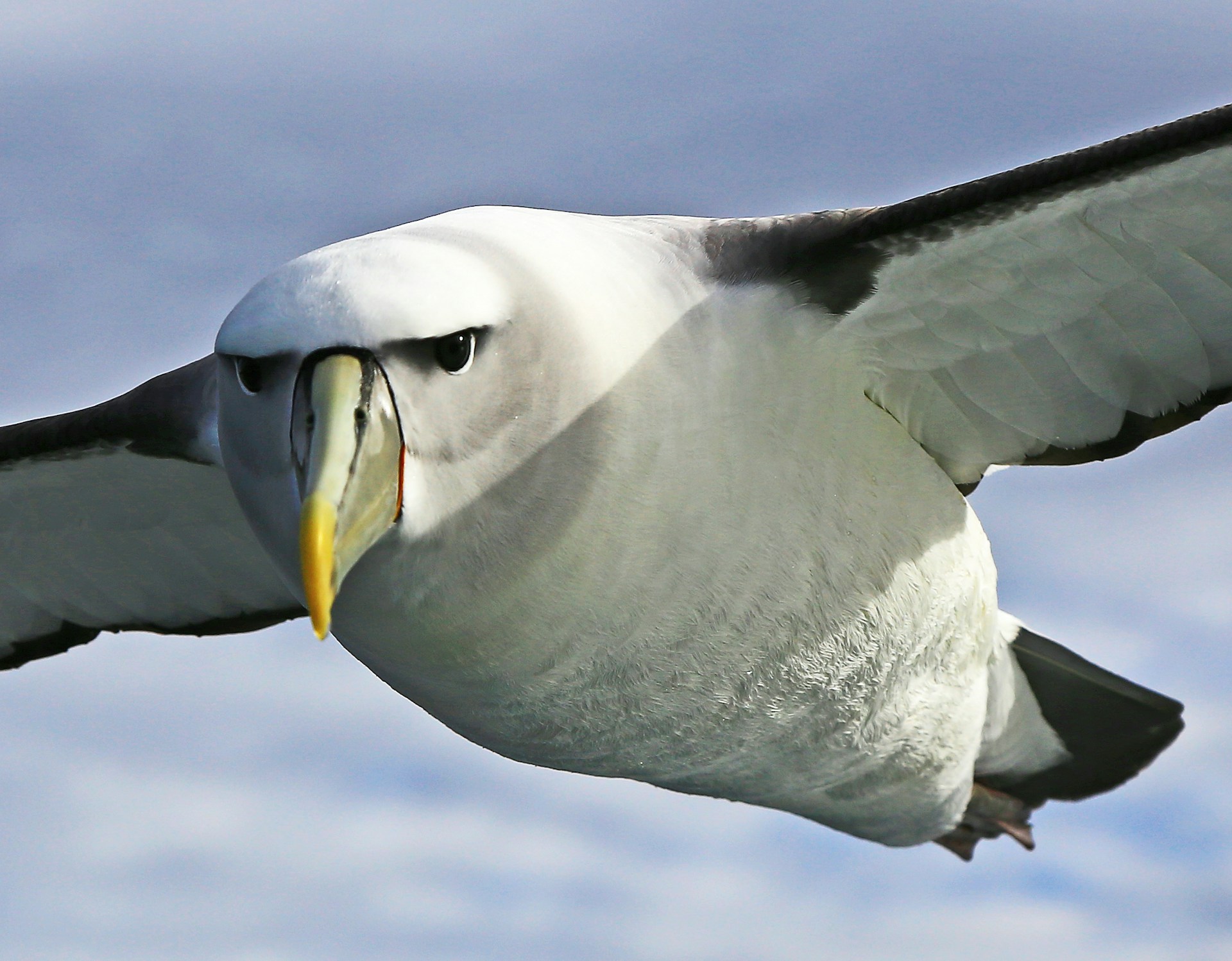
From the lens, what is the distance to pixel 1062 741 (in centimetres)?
727

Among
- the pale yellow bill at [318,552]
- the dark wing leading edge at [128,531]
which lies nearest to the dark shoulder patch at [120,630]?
the dark wing leading edge at [128,531]

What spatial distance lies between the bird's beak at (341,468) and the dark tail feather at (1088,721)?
4.10m

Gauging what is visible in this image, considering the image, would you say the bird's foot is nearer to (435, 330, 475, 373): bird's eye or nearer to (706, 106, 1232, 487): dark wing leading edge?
(706, 106, 1232, 487): dark wing leading edge

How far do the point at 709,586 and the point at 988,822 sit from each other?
3.66 metres

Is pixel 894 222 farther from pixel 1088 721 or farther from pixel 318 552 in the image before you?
pixel 1088 721

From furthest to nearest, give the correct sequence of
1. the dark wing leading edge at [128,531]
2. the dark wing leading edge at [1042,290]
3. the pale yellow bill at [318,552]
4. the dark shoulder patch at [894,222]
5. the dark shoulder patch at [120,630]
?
1. the dark shoulder patch at [120,630]
2. the dark wing leading edge at [128,531]
3. the dark wing leading edge at [1042,290]
4. the dark shoulder patch at [894,222]
5. the pale yellow bill at [318,552]

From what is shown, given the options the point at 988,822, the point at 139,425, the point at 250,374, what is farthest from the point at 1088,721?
the point at 250,374

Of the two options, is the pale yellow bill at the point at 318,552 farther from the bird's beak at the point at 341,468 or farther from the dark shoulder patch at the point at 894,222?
the dark shoulder patch at the point at 894,222

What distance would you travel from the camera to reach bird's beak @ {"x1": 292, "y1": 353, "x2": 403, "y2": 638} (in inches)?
127

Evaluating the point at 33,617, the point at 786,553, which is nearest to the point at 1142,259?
the point at 786,553

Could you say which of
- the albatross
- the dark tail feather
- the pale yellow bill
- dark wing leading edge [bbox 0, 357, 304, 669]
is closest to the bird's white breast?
the albatross

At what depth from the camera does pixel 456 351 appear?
11.8 ft

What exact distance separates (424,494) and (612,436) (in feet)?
2.21

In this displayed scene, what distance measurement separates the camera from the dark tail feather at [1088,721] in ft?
22.4
